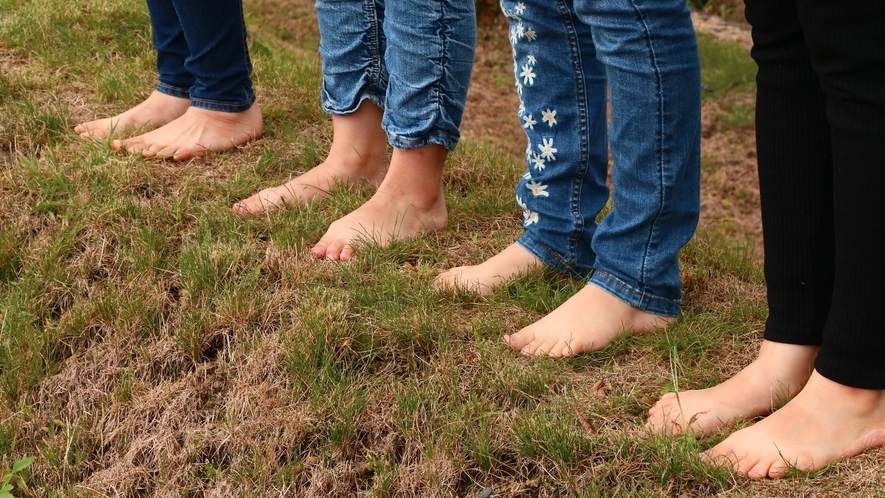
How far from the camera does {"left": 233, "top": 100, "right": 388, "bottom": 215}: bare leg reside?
8.82ft

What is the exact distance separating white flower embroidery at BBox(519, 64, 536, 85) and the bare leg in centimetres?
68

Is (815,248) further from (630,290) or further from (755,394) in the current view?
(630,290)

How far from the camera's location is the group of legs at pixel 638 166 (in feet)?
4.96

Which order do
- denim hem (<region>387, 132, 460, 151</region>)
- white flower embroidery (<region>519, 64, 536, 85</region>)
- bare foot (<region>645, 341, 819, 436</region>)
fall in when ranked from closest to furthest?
bare foot (<region>645, 341, 819, 436</region>) < white flower embroidery (<region>519, 64, 536, 85</region>) < denim hem (<region>387, 132, 460, 151</region>)

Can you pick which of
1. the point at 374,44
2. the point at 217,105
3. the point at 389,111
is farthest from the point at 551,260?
the point at 217,105

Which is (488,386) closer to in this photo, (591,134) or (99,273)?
(591,134)

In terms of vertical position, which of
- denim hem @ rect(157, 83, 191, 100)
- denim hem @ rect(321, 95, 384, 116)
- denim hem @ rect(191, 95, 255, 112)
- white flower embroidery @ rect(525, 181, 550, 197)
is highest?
white flower embroidery @ rect(525, 181, 550, 197)

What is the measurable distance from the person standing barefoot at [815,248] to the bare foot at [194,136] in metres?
1.97

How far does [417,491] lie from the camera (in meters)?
1.77

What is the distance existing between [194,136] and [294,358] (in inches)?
51.7

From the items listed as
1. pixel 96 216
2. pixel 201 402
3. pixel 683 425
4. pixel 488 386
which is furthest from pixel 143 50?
pixel 683 425

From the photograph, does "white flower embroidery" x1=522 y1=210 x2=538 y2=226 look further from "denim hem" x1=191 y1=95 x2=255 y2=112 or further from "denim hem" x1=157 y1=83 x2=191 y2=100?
"denim hem" x1=157 y1=83 x2=191 y2=100

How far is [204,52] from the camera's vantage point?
292 centimetres

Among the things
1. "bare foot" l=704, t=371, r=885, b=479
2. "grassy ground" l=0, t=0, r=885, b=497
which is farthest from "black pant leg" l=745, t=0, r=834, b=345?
"grassy ground" l=0, t=0, r=885, b=497
